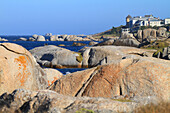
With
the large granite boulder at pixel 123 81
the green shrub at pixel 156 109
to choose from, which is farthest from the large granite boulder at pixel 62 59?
the green shrub at pixel 156 109

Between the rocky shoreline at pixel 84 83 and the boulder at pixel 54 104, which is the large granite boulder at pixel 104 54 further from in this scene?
the boulder at pixel 54 104

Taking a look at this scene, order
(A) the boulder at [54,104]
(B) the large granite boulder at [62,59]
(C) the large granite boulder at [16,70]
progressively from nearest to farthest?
(A) the boulder at [54,104]
(C) the large granite boulder at [16,70]
(B) the large granite boulder at [62,59]

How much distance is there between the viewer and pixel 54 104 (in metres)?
5.33

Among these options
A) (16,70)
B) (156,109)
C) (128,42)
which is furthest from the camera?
(128,42)

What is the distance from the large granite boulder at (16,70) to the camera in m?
9.28

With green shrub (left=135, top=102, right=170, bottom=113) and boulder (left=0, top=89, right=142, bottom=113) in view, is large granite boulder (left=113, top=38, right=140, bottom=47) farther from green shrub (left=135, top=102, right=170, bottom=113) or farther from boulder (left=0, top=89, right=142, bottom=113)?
green shrub (left=135, top=102, right=170, bottom=113)

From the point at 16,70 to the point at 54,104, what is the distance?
483 cm

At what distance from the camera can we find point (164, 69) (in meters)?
8.45

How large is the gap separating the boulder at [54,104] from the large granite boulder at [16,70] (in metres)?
3.25

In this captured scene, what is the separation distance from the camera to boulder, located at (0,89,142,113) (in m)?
5.12

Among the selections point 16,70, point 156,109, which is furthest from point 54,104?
point 16,70

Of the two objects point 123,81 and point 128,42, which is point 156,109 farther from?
point 128,42

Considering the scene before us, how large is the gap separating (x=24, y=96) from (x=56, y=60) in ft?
84.1

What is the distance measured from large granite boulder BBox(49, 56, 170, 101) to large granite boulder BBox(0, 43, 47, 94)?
142cm
